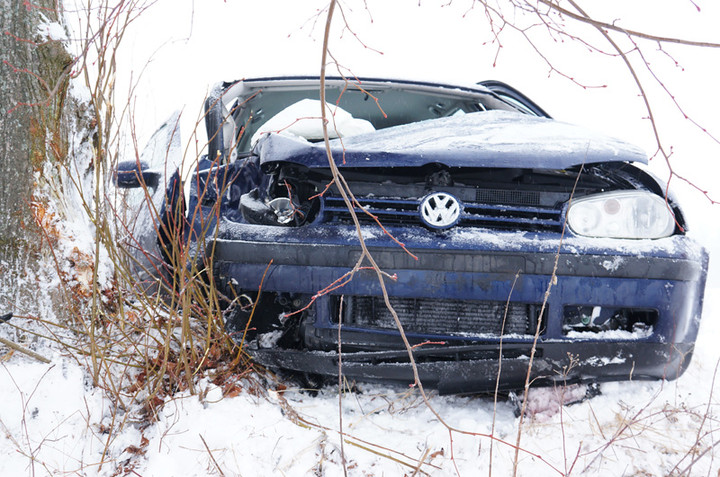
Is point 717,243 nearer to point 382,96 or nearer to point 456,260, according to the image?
point 382,96

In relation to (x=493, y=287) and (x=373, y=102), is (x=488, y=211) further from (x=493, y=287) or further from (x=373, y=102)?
(x=373, y=102)

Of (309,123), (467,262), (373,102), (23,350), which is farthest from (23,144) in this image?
(373,102)

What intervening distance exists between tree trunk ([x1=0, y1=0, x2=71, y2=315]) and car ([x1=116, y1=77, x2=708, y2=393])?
0.41 metres

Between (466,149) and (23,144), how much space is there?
→ 171 cm

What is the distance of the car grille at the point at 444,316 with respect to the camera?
2.07 metres

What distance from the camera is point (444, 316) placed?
6.88ft

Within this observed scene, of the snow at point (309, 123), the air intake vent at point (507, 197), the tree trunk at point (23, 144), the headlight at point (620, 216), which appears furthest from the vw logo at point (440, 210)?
the tree trunk at point (23, 144)

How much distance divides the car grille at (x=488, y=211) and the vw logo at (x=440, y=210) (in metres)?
0.03

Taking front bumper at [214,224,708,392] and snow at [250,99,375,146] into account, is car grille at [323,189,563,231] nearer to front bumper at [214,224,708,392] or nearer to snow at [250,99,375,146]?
front bumper at [214,224,708,392]

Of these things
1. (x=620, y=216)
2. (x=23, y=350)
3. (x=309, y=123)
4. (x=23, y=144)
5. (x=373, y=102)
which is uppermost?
(x=373, y=102)

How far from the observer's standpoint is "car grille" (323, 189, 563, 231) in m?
2.10

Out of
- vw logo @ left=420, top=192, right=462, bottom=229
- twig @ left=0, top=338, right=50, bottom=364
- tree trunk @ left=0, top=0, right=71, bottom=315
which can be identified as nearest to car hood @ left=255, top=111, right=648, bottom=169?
vw logo @ left=420, top=192, right=462, bottom=229

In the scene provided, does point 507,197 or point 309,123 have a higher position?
point 309,123

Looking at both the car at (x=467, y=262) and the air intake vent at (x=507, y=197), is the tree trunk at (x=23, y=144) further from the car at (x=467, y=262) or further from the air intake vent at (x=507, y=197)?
the air intake vent at (x=507, y=197)
